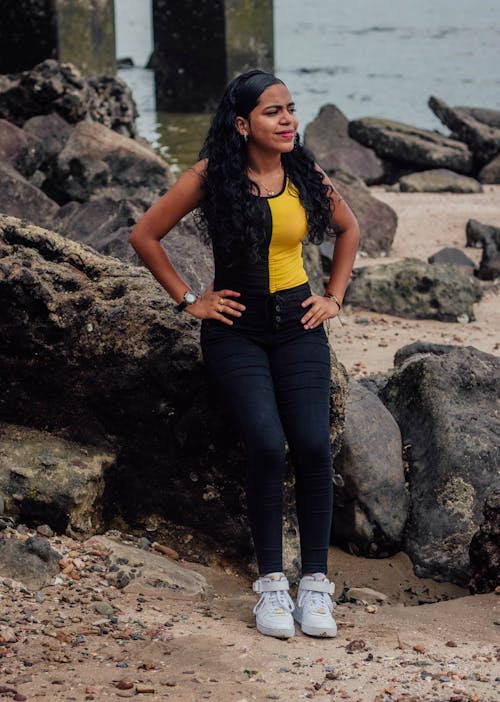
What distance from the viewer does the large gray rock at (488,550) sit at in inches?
180

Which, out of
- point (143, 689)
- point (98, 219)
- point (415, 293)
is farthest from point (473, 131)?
point (143, 689)

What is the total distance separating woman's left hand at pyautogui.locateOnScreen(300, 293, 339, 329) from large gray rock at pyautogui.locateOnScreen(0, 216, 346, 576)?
436mm

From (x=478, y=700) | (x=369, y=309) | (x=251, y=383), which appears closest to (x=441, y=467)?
(x=251, y=383)

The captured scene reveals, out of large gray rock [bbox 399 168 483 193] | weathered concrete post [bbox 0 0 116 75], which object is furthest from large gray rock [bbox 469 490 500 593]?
weathered concrete post [bbox 0 0 116 75]

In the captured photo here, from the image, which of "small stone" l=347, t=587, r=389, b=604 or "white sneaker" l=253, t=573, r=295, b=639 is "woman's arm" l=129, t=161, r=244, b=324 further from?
"small stone" l=347, t=587, r=389, b=604

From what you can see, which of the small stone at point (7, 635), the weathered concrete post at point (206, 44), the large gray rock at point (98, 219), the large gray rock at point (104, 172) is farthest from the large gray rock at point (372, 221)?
the weathered concrete post at point (206, 44)

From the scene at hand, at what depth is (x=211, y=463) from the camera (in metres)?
4.65

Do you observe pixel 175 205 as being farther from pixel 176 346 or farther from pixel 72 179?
pixel 72 179

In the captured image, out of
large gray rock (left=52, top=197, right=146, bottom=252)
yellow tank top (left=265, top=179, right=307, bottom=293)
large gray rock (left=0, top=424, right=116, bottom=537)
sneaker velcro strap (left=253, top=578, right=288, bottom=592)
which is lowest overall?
sneaker velcro strap (left=253, top=578, right=288, bottom=592)

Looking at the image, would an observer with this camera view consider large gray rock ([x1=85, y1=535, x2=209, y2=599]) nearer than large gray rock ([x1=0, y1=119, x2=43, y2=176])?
Yes

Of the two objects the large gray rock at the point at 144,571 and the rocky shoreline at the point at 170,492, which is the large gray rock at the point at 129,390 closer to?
the rocky shoreline at the point at 170,492

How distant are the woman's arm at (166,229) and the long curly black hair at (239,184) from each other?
5cm

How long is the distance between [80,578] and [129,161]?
702 cm

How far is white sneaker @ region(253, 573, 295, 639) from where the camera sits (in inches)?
154
